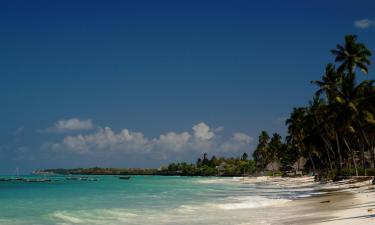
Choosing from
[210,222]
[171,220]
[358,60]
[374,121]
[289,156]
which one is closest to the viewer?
[210,222]

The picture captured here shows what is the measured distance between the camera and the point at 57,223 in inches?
838

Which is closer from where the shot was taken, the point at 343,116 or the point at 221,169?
the point at 343,116

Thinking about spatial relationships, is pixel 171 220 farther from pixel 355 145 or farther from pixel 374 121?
pixel 355 145

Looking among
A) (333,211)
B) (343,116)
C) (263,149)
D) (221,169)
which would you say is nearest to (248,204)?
(333,211)

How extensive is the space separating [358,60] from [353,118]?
25.2 ft

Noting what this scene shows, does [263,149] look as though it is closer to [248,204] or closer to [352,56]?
[352,56]

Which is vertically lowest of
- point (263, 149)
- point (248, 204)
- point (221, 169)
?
point (248, 204)

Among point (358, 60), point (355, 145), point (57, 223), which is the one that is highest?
point (358, 60)

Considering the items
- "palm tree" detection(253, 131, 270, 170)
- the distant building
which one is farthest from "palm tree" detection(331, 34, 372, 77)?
the distant building

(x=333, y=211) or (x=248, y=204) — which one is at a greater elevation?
(x=333, y=211)

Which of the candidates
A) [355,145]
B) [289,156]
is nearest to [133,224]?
[355,145]

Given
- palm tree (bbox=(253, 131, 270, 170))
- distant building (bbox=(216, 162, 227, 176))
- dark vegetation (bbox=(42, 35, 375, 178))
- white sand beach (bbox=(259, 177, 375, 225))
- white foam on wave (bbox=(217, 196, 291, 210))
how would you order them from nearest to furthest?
white sand beach (bbox=(259, 177, 375, 225))
white foam on wave (bbox=(217, 196, 291, 210))
dark vegetation (bbox=(42, 35, 375, 178))
palm tree (bbox=(253, 131, 270, 170))
distant building (bbox=(216, 162, 227, 176))

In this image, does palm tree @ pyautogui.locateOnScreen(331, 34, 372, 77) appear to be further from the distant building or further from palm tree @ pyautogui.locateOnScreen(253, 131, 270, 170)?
the distant building

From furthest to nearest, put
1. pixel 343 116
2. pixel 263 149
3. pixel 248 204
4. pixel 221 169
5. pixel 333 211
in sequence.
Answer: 1. pixel 221 169
2. pixel 263 149
3. pixel 343 116
4. pixel 248 204
5. pixel 333 211
